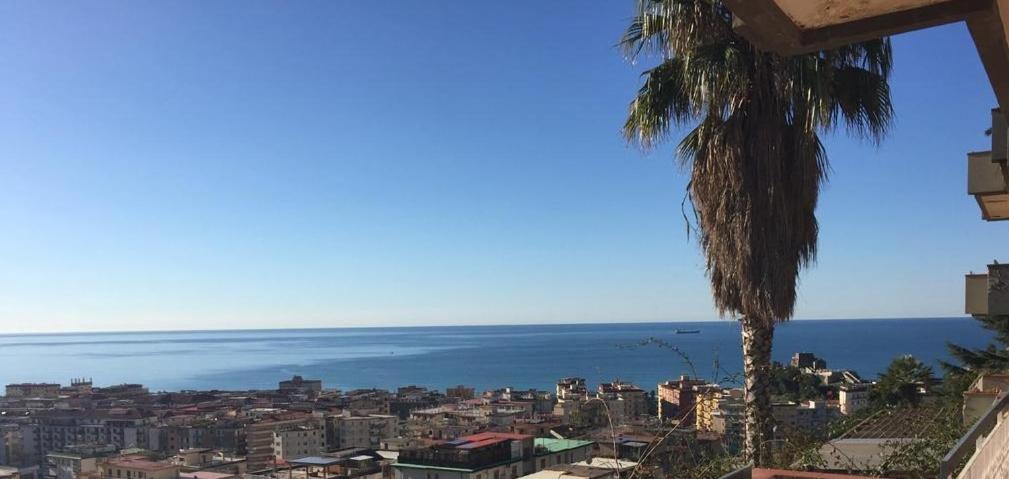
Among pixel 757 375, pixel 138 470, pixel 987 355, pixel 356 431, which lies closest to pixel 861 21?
pixel 757 375

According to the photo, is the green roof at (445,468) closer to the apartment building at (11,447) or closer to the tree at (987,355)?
the tree at (987,355)

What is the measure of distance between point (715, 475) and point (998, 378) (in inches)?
169

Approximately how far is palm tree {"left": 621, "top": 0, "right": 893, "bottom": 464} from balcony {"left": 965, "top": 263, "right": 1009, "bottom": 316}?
4.27ft

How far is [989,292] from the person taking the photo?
14.2ft

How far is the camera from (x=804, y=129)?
5.70m

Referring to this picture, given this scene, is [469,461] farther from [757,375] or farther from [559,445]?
[757,375]

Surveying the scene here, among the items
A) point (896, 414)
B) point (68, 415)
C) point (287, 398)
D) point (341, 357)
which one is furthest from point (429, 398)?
point (341, 357)

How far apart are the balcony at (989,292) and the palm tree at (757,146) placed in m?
1.30

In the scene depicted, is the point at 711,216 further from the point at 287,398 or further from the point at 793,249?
the point at 287,398

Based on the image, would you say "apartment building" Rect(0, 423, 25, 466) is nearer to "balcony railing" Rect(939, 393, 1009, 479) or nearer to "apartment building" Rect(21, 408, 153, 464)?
"apartment building" Rect(21, 408, 153, 464)

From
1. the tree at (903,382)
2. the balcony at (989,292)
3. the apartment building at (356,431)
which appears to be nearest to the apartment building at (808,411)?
the tree at (903,382)

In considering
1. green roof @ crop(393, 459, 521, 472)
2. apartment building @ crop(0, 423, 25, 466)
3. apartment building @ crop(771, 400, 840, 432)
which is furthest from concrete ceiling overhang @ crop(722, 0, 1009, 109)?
apartment building @ crop(0, 423, 25, 466)

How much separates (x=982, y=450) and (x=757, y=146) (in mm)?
2980

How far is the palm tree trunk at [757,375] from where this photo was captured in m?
5.73
